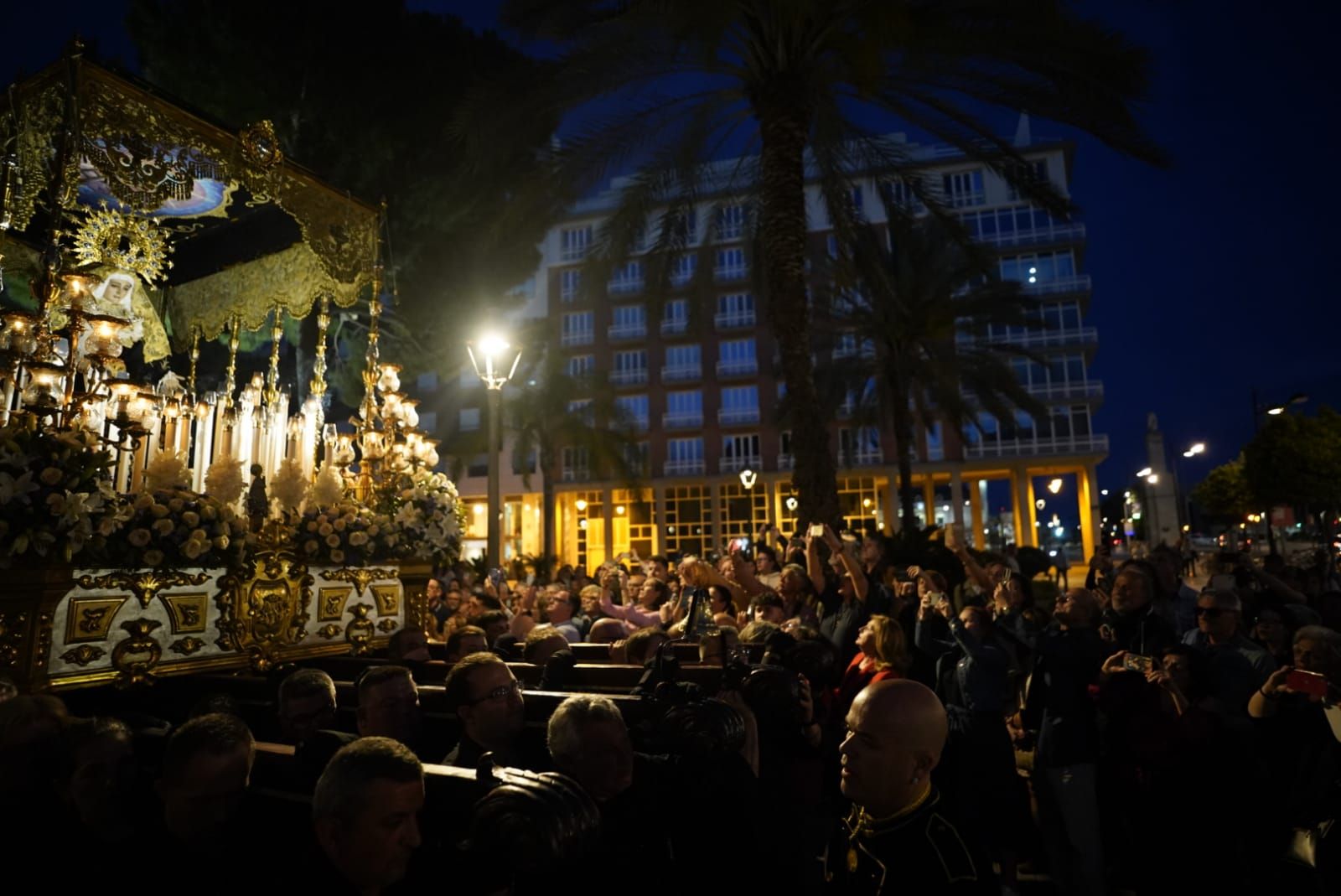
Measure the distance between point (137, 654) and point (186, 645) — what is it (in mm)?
301

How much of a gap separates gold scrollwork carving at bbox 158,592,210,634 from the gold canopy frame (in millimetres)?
2745

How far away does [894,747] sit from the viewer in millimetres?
2592

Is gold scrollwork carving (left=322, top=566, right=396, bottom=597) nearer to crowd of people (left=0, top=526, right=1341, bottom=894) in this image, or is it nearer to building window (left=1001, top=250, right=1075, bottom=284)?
crowd of people (left=0, top=526, right=1341, bottom=894)

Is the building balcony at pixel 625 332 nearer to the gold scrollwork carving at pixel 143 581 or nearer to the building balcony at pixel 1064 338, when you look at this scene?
the building balcony at pixel 1064 338

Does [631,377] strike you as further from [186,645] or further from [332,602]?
[186,645]

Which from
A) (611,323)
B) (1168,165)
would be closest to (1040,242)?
(611,323)

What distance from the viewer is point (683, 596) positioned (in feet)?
22.3

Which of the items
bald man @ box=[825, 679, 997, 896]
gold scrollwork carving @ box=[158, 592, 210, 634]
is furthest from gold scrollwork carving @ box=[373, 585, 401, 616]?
bald man @ box=[825, 679, 997, 896]

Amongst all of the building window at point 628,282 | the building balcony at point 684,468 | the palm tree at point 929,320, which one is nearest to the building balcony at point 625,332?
the building window at point 628,282

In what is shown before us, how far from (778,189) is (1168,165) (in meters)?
4.72

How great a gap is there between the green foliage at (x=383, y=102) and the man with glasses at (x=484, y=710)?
12321 mm

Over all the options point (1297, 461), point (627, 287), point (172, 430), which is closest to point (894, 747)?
point (172, 430)

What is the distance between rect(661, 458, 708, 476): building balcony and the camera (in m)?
46.2

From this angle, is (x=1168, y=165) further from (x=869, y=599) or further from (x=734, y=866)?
(x=734, y=866)
